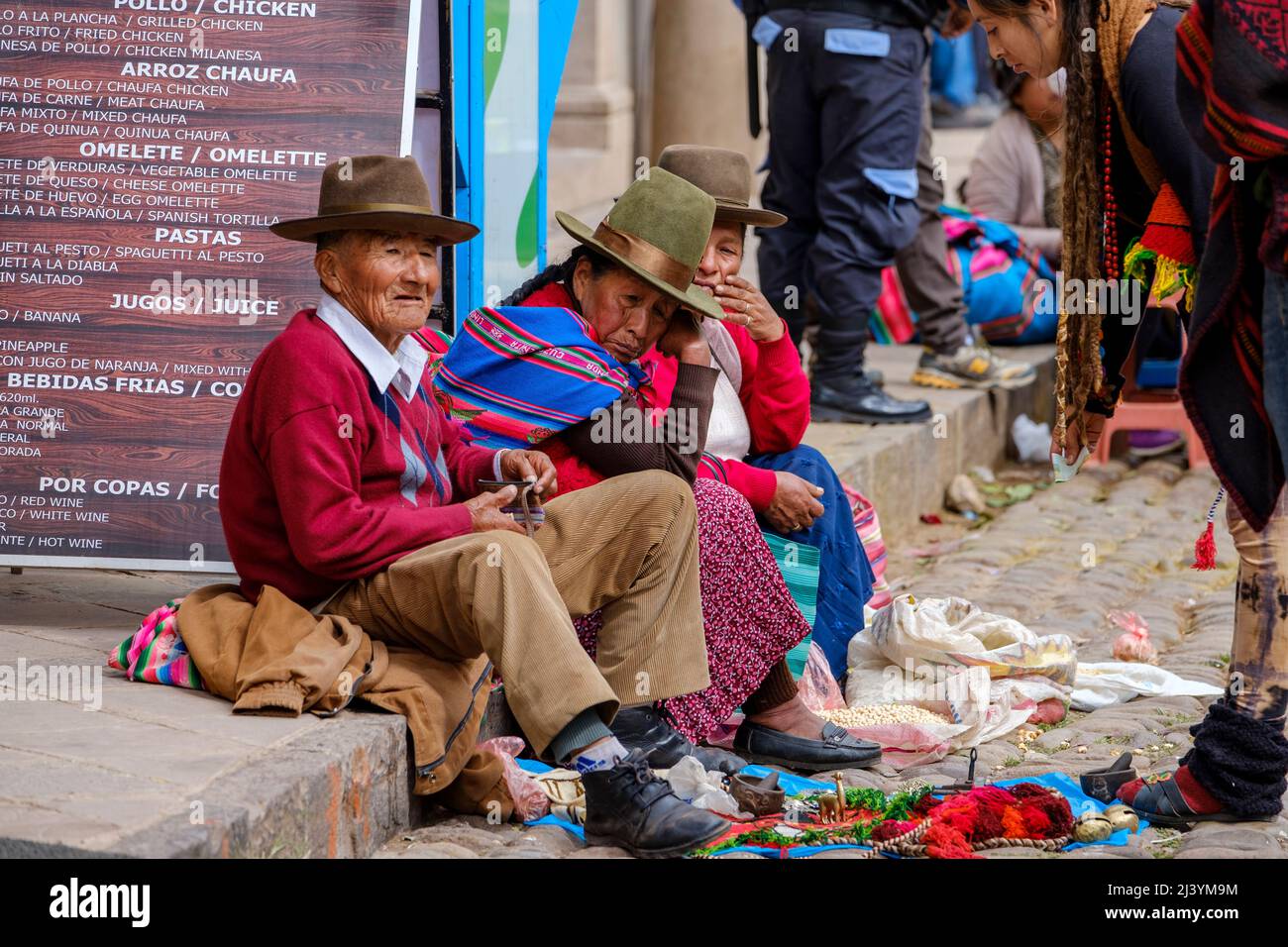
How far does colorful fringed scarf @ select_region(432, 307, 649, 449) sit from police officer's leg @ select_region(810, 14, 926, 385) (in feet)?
9.16

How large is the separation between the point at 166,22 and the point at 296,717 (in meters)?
1.97

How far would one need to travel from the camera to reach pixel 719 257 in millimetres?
4605

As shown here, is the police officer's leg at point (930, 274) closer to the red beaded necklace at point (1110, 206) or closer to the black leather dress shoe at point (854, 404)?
the black leather dress shoe at point (854, 404)

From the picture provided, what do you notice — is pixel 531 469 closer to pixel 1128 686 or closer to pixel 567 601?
pixel 567 601

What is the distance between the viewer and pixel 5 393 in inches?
172

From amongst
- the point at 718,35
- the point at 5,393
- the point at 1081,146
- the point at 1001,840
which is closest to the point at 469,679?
the point at 1001,840

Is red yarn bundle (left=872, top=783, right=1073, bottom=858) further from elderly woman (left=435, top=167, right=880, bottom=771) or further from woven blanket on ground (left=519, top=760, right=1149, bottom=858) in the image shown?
elderly woman (left=435, top=167, right=880, bottom=771)

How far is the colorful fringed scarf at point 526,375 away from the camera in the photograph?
4.04 metres

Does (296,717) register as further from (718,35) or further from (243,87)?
(718,35)

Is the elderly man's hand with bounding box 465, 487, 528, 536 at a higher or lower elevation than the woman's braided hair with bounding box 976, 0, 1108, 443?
lower

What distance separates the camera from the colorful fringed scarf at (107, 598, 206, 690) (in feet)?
12.1

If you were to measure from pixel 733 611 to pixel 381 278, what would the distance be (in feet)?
3.97

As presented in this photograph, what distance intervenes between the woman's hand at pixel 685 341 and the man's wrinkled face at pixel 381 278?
84cm

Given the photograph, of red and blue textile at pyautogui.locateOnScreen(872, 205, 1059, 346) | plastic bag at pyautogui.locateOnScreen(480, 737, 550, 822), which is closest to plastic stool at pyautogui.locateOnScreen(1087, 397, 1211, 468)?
red and blue textile at pyautogui.locateOnScreen(872, 205, 1059, 346)
